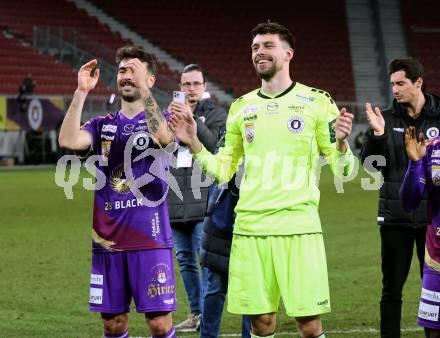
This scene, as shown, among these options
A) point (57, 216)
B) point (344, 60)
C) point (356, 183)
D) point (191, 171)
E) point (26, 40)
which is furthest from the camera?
point (344, 60)

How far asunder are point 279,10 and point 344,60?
3920 millimetres

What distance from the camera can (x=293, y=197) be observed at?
5.37m

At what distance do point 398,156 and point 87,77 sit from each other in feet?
7.56

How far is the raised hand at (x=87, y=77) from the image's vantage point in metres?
5.54

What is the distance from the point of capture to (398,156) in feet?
21.7

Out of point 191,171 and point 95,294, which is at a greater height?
point 191,171

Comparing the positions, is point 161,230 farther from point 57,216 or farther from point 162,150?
point 57,216

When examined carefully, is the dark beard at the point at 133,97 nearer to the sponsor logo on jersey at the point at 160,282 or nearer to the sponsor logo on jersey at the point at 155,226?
the sponsor logo on jersey at the point at 155,226

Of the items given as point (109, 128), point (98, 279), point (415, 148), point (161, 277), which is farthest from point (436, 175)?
point (98, 279)

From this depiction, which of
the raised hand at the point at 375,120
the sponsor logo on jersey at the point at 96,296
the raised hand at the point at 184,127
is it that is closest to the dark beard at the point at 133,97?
the raised hand at the point at 184,127

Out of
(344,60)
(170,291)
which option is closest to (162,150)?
(170,291)

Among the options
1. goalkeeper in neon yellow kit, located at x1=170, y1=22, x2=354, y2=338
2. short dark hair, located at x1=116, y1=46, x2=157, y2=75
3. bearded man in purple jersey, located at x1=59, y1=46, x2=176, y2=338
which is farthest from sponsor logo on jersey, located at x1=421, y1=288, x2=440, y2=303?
short dark hair, located at x1=116, y1=46, x2=157, y2=75

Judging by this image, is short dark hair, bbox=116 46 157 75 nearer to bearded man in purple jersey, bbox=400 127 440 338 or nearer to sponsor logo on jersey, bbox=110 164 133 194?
sponsor logo on jersey, bbox=110 164 133 194

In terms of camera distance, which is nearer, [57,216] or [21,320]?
[21,320]
